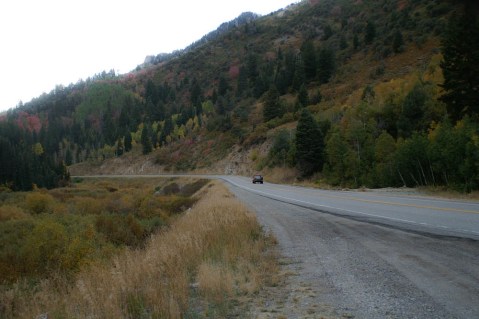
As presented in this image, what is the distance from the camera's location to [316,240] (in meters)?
11.2

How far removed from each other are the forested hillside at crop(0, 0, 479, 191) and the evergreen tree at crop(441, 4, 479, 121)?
86 mm

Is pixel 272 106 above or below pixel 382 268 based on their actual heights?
above

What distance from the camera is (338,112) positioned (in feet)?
186

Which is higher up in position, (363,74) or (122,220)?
(363,74)

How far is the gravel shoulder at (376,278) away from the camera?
5430 millimetres

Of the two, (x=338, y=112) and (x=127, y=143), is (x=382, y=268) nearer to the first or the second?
(x=338, y=112)

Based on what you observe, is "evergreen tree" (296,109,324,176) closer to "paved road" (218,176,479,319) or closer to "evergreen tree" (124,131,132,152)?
"paved road" (218,176,479,319)

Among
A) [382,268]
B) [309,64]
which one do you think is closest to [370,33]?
[309,64]

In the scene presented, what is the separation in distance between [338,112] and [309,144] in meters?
9.57

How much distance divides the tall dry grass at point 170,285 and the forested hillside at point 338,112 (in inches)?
336

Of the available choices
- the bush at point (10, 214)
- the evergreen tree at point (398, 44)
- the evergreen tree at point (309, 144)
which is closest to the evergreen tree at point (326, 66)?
the evergreen tree at point (398, 44)

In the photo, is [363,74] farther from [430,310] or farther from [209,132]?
[430,310]

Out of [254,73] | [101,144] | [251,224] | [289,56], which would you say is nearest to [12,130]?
[101,144]

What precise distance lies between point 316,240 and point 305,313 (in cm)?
579
